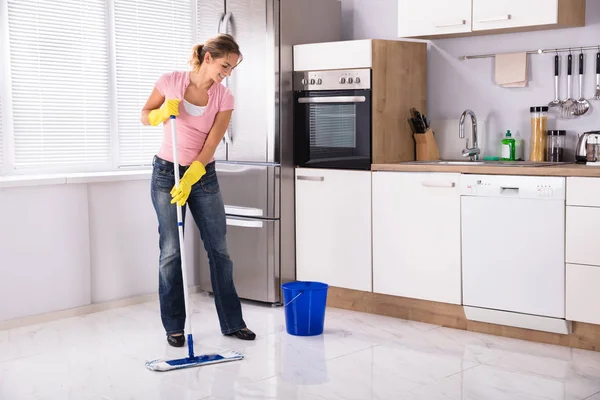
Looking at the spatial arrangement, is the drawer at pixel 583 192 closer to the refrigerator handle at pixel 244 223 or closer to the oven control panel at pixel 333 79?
the oven control panel at pixel 333 79

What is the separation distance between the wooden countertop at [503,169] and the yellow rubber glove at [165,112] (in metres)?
1.18

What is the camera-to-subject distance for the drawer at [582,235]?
3.43m

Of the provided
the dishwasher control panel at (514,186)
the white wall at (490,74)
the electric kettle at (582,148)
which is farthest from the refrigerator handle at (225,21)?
the electric kettle at (582,148)

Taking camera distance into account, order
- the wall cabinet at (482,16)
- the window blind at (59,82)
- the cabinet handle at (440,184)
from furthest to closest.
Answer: the window blind at (59,82), the cabinet handle at (440,184), the wall cabinet at (482,16)

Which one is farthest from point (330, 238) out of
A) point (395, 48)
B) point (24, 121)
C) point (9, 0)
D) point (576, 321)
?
point (9, 0)

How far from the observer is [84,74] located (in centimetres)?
456

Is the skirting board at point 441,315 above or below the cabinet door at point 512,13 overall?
below

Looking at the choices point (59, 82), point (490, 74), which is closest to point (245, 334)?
point (59, 82)

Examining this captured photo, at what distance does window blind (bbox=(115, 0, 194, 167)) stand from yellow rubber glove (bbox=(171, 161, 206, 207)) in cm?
136

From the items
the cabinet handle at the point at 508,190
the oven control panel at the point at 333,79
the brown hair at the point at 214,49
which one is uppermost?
the brown hair at the point at 214,49

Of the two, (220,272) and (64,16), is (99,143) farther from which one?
(220,272)

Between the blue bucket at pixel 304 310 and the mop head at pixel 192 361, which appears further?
the blue bucket at pixel 304 310

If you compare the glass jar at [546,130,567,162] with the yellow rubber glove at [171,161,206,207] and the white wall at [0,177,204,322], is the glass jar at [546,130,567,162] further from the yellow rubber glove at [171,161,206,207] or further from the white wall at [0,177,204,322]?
the white wall at [0,177,204,322]

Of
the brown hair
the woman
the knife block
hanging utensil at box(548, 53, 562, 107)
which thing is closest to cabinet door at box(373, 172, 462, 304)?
the knife block
